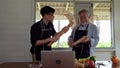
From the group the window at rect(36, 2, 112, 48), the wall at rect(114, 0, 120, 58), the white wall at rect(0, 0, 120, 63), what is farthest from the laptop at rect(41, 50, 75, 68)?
the wall at rect(114, 0, 120, 58)

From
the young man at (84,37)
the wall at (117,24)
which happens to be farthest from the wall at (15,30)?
the wall at (117,24)

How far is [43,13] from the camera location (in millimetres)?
2596

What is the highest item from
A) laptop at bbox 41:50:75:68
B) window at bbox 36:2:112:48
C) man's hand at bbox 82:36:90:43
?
window at bbox 36:2:112:48

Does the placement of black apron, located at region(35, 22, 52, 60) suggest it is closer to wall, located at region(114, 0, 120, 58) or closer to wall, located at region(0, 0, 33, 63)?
wall, located at region(0, 0, 33, 63)

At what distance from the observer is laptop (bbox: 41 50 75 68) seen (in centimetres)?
180

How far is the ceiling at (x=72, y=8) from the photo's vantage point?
4.38 meters

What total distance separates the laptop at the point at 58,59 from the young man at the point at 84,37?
1.01 metres

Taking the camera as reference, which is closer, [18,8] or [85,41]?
[85,41]

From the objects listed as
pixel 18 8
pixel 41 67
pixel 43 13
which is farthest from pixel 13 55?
pixel 41 67

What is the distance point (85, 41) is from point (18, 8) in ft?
6.74

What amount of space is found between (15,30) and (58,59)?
2.60 m

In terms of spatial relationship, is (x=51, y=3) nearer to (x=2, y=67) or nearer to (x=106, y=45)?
(x=106, y=45)

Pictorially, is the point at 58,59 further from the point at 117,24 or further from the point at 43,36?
the point at 117,24

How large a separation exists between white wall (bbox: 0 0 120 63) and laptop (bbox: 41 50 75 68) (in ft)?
7.93
